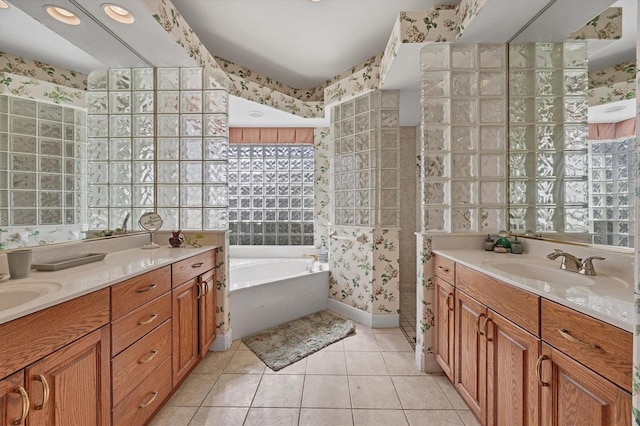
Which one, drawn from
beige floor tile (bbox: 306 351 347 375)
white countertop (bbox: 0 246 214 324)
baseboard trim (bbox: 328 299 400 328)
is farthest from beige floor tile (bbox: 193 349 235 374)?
baseboard trim (bbox: 328 299 400 328)

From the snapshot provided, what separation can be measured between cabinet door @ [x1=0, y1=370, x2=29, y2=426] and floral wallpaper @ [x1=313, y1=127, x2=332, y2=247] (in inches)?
121

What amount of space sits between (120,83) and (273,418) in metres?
2.44

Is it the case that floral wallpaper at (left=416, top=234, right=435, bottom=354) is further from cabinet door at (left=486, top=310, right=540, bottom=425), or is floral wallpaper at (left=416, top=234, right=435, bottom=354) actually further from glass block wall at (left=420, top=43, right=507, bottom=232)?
cabinet door at (left=486, top=310, right=540, bottom=425)

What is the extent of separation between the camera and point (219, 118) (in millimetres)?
2197

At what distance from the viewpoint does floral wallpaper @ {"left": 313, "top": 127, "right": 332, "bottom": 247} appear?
12.1 ft

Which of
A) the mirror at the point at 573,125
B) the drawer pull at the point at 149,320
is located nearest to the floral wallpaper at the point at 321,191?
the mirror at the point at 573,125

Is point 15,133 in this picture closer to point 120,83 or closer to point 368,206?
point 120,83

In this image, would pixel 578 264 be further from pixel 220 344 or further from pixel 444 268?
pixel 220 344

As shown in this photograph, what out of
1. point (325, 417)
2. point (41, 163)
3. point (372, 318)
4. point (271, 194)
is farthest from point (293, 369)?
point (271, 194)

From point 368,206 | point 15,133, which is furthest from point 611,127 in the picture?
point 15,133

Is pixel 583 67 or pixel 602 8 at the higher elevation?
pixel 602 8

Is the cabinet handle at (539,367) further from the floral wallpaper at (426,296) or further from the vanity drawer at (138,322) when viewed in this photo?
the vanity drawer at (138,322)

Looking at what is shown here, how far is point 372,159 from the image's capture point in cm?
254

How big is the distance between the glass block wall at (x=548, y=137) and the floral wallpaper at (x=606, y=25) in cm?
7
